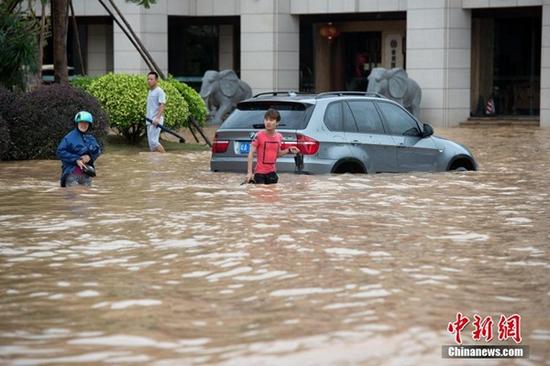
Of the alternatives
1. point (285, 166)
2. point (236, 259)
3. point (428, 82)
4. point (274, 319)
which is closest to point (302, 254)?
point (236, 259)

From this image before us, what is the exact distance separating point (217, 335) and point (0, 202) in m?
8.05

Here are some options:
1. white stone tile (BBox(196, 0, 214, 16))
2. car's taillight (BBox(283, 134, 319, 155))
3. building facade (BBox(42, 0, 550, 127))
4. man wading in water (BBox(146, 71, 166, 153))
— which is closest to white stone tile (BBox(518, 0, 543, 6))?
building facade (BBox(42, 0, 550, 127))

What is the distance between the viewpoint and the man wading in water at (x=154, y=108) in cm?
2391

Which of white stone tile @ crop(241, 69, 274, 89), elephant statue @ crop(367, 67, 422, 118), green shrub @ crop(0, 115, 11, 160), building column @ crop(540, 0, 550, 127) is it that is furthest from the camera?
white stone tile @ crop(241, 69, 274, 89)

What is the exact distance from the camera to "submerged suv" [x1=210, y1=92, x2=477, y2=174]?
16.4m

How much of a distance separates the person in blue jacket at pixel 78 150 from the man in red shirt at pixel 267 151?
206cm

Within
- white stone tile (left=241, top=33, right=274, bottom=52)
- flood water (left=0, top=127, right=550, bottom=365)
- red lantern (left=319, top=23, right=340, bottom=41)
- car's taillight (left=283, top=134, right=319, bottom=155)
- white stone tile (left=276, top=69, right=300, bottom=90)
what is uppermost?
red lantern (left=319, top=23, right=340, bottom=41)

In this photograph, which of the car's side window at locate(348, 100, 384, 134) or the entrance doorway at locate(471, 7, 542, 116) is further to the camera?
the entrance doorway at locate(471, 7, 542, 116)

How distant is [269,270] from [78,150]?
6.73m

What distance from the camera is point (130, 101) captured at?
25438 mm

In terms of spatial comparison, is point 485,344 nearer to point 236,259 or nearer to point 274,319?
point 274,319

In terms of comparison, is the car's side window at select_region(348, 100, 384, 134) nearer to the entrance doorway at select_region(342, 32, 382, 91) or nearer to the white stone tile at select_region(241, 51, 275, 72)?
the white stone tile at select_region(241, 51, 275, 72)

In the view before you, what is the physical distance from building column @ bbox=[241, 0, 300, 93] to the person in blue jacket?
82.0 ft

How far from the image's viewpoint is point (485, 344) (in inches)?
279
